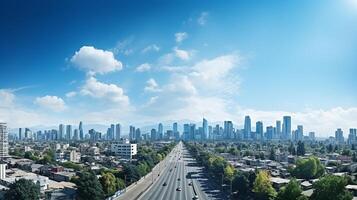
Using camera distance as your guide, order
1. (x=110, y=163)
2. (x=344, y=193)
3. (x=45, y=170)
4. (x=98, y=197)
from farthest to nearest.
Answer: (x=110, y=163) < (x=45, y=170) < (x=98, y=197) < (x=344, y=193)

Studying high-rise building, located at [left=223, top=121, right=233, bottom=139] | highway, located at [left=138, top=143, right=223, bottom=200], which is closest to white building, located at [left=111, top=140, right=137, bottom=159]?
highway, located at [left=138, top=143, right=223, bottom=200]

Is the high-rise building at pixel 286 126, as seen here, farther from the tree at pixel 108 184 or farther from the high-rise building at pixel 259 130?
the tree at pixel 108 184

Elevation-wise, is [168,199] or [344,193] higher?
[344,193]

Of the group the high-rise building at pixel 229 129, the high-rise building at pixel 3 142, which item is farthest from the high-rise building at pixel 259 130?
the high-rise building at pixel 3 142

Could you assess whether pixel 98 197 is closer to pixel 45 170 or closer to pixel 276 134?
pixel 45 170

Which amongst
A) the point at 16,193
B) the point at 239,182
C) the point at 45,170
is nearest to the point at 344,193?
the point at 239,182

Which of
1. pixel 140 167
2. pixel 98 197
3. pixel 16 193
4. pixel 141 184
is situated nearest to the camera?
pixel 16 193
